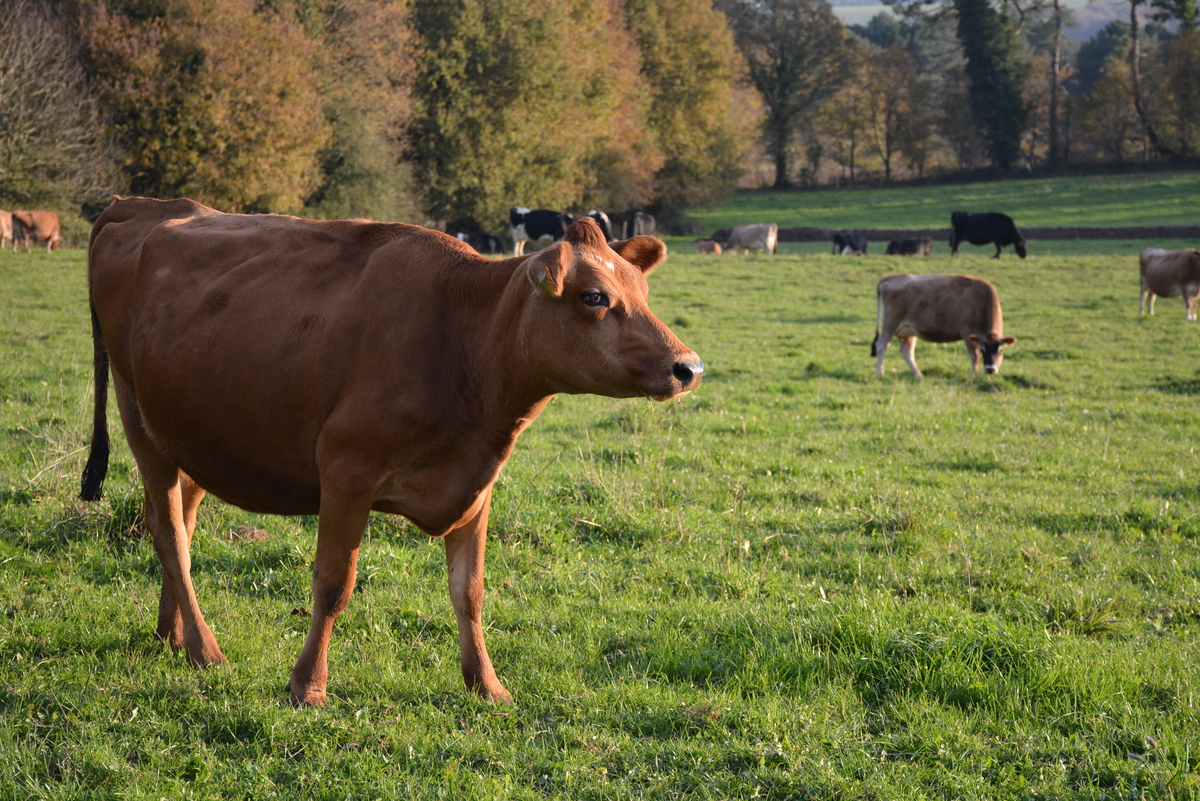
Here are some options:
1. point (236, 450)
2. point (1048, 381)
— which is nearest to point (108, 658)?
point (236, 450)

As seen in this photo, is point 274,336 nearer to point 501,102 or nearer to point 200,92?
point 200,92

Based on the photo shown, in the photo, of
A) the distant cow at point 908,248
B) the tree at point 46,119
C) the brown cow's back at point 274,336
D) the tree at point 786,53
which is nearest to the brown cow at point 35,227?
the tree at point 46,119

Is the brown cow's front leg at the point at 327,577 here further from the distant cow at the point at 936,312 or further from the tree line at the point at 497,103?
the tree line at the point at 497,103

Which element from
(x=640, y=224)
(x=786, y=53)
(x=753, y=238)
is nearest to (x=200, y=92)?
(x=753, y=238)

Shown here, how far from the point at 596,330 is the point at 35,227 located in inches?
1229

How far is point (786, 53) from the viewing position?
75375 millimetres

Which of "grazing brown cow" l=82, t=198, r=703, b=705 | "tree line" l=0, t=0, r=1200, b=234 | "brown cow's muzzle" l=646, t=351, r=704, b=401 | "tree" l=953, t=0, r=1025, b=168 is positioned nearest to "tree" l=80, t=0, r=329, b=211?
"tree line" l=0, t=0, r=1200, b=234

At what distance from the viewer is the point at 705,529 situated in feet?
24.0

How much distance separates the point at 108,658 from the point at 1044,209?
60.2 metres

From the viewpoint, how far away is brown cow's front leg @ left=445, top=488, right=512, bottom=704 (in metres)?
4.74

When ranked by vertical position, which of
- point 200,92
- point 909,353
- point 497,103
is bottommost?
point 909,353

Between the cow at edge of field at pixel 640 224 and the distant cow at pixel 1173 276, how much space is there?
31.5 metres

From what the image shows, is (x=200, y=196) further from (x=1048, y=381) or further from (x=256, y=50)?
(x=1048, y=381)

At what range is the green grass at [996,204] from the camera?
52844mm
